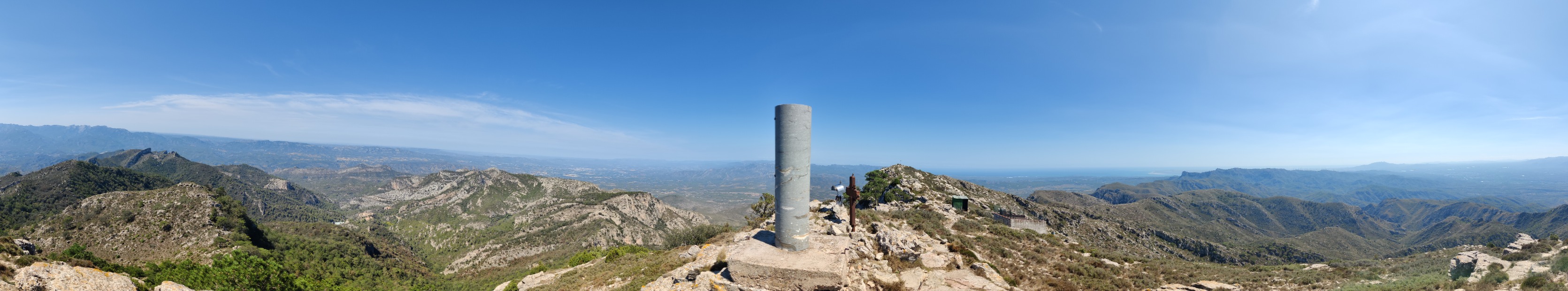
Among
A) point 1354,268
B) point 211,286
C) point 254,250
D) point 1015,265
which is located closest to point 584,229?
point 254,250

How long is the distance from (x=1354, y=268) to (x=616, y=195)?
135 meters

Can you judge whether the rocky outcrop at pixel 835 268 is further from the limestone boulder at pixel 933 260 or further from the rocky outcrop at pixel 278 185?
the rocky outcrop at pixel 278 185

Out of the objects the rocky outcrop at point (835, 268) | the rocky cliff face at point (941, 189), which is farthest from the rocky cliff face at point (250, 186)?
the rocky outcrop at point (835, 268)

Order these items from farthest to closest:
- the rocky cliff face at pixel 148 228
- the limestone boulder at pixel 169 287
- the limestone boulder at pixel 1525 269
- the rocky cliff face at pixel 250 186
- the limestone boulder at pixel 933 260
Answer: the rocky cliff face at pixel 250 186, the rocky cliff face at pixel 148 228, the limestone boulder at pixel 933 260, the limestone boulder at pixel 169 287, the limestone boulder at pixel 1525 269

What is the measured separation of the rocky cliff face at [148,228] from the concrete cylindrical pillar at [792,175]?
2814 inches

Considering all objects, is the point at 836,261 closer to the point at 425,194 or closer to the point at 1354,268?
the point at 1354,268

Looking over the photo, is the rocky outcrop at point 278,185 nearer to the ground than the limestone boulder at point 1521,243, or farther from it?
nearer to the ground

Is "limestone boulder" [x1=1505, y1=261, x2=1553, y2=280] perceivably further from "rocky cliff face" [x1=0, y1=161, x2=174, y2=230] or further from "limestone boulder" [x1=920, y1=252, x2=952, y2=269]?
"rocky cliff face" [x1=0, y1=161, x2=174, y2=230]

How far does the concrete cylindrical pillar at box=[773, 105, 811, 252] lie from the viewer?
50.9 ft

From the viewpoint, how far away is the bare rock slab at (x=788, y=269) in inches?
535

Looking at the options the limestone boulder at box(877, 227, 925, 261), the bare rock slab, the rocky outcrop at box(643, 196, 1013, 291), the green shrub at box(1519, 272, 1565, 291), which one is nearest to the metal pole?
the rocky outcrop at box(643, 196, 1013, 291)

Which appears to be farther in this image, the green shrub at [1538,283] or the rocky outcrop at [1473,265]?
the rocky outcrop at [1473,265]

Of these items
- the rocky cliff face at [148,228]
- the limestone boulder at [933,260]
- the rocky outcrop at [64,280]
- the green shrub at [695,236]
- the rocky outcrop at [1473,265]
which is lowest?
the rocky cliff face at [148,228]

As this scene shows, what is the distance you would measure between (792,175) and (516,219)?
13149cm
